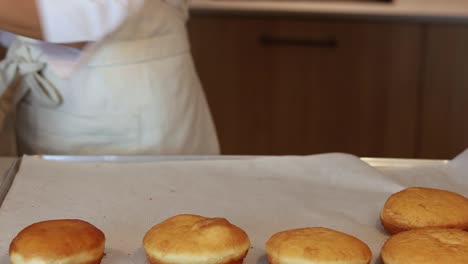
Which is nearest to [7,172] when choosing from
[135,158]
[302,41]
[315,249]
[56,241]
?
[135,158]

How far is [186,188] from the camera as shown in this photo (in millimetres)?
964

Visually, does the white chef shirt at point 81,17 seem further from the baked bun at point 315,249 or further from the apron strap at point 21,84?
the baked bun at point 315,249

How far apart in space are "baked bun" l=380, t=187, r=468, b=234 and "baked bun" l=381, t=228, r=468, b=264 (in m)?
0.05

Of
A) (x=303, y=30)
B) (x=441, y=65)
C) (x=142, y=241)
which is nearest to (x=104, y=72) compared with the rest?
(x=142, y=241)

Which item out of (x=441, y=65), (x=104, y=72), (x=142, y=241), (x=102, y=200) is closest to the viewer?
(x=142, y=241)

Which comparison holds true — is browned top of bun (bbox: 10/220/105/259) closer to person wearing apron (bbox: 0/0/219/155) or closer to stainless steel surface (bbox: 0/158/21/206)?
stainless steel surface (bbox: 0/158/21/206)

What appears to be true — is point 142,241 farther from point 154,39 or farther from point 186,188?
point 154,39

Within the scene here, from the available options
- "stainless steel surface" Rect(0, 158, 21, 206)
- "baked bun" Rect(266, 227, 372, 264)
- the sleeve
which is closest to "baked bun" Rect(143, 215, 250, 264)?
"baked bun" Rect(266, 227, 372, 264)

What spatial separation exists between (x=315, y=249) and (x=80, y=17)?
50 centimetres

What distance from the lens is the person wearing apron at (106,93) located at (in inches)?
45.4

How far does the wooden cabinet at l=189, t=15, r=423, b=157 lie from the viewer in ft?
7.38

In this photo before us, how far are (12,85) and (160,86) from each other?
229 millimetres

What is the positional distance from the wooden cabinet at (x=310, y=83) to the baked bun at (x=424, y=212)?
1.43 meters

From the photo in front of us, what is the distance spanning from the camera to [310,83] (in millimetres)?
2312
